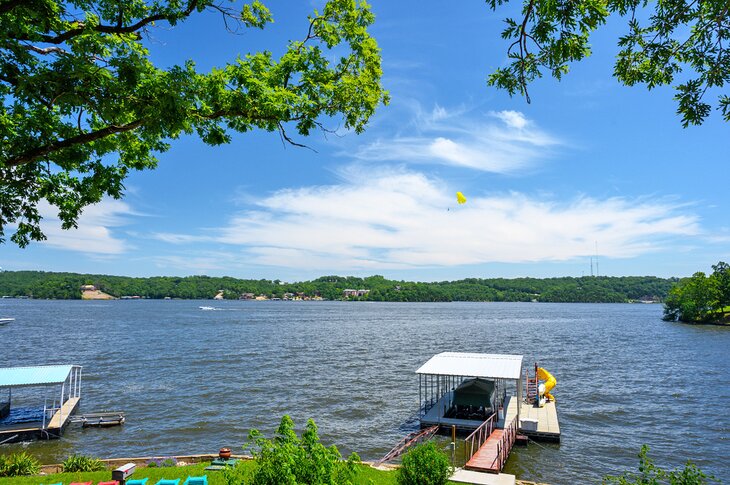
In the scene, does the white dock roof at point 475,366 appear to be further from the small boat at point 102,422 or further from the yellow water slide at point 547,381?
the small boat at point 102,422

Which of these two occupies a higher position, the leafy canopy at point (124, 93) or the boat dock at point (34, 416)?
the leafy canopy at point (124, 93)

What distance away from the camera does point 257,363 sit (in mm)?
47500

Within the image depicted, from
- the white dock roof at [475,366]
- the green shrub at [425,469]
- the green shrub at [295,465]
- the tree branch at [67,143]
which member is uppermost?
the tree branch at [67,143]

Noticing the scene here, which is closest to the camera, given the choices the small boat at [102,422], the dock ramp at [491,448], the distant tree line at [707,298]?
the dock ramp at [491,448]

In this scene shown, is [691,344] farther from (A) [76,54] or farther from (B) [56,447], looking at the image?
(A) [76,54]

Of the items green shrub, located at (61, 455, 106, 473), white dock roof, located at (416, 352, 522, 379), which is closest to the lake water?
white dock roof, located at (416, 352, 522, 379)

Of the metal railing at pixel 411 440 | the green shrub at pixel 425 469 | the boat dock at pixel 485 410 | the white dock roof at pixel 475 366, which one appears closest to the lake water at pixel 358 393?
the boat dock at pixel 485 410

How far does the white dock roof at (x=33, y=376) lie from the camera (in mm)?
23438

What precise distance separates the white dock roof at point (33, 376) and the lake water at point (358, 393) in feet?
9.85

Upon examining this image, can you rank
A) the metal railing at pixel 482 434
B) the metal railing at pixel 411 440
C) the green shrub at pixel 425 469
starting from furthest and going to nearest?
the metal railing at pixel 482 434 → the metal railing at pixel 411 440 → the green shrub at pixel 425 469

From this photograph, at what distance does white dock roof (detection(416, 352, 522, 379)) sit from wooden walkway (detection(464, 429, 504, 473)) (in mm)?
3148

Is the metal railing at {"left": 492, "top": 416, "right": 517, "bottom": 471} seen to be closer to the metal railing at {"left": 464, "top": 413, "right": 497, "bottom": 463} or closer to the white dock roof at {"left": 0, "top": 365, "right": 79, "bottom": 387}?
the metal railing at {"left": 464, "top": 413, "right": 497, "bottom": 463}

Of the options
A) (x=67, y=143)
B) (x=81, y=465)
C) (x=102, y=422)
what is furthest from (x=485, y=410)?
(x=67, y=143)

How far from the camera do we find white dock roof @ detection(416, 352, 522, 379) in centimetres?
2327
